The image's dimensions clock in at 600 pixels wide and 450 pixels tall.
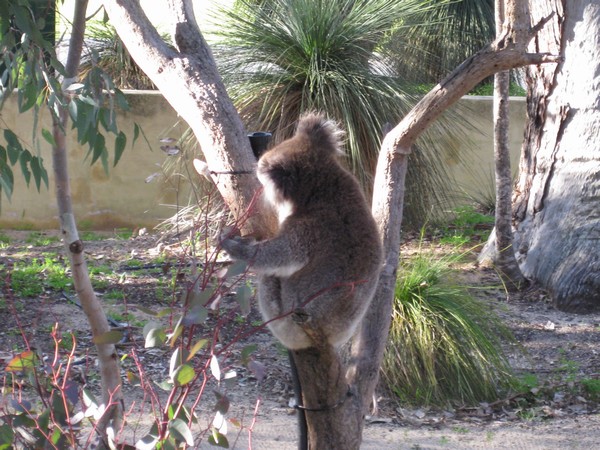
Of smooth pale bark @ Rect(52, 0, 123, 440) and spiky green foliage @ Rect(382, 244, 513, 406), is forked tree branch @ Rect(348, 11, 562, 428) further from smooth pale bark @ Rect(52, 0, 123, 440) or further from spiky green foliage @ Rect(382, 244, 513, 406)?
spiky green foliage @ Rect(382, 244, 513, 406)

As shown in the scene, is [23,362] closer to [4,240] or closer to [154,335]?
[154,335]

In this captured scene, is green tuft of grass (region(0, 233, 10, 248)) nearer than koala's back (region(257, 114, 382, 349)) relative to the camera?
No

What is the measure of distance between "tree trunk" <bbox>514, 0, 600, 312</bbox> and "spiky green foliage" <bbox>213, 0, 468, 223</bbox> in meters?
1.13

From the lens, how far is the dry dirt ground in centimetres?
407

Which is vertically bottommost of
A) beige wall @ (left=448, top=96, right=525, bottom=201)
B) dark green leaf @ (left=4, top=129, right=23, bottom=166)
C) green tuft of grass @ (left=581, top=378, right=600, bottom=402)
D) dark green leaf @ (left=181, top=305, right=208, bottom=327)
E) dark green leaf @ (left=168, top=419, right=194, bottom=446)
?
green tuft of grass @ (left=581, top=378, right=600, bottom=402)

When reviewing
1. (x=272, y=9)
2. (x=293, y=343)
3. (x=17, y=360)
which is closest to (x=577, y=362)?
(x=293, y=343)

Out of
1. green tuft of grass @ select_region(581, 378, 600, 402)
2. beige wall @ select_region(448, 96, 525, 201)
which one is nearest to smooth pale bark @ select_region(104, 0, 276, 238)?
green tuft of grass @ select_region(581, 378, 600, 402)

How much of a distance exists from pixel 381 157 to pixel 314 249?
0.60m

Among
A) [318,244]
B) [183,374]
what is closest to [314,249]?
[318,244]

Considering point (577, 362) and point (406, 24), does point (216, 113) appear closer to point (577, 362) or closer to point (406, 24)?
point (577, 362)

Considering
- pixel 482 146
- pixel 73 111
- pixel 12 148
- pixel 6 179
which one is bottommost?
pixel 6 179

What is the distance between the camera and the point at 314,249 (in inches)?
118

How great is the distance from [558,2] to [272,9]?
2826 mm

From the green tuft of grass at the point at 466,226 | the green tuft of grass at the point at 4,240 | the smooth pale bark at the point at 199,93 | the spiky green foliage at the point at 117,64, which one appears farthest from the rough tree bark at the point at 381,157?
the spiky green foliage at the point at 117,64
